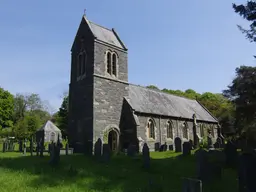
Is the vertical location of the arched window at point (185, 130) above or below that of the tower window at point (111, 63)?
below

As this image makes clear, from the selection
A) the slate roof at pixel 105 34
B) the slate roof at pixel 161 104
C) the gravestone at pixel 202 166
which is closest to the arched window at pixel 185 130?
the slate roof at pixel 161 104

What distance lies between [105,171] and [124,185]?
209cm

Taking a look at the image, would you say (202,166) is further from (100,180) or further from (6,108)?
(6,108)

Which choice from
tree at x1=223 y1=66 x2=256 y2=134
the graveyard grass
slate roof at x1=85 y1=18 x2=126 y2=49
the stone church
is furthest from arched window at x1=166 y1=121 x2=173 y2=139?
the graveyard grass

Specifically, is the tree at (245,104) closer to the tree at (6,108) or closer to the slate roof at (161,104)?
the slate roof at (161,104)

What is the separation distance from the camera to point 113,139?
21.0 metres

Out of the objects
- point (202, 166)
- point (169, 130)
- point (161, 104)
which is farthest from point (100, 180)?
point (161, 104)

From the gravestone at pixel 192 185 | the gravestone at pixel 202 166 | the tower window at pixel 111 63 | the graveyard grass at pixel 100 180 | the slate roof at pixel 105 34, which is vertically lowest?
the graveyard grass at pixel 100 180

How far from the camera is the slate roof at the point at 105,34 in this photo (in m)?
22.4

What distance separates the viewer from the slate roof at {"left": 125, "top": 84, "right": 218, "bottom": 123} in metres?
23.8

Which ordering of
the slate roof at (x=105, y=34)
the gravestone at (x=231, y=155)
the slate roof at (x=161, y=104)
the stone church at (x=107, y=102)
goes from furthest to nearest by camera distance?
the slate roof at (x=161, y=104) < the slate roof at (x=105, y=34) < the stone church at (x=107, y=102) < the gravestone at (x=231, y=155)

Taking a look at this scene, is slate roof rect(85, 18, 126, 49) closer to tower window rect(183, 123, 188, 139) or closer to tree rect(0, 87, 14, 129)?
tower window rect(183, 123, 188, 139)

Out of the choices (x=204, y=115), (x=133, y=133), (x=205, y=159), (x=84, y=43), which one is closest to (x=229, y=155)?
(x=205, y=159)

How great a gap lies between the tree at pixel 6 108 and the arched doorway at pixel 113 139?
117 feet
